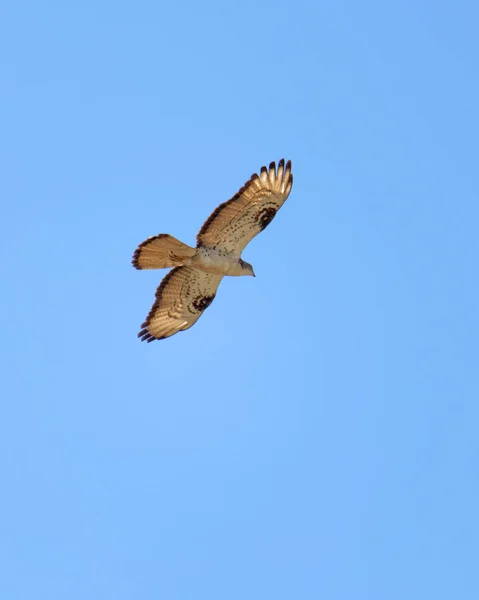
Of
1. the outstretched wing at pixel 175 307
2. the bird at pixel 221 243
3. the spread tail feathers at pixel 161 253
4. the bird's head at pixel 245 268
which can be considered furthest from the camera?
the outstretched wing at pixel 175 307

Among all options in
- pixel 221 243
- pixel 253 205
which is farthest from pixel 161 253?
pixel 253 205

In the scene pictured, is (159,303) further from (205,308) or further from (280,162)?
(280,162)

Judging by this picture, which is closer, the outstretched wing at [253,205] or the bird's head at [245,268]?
the outstretched wing at [253,205]

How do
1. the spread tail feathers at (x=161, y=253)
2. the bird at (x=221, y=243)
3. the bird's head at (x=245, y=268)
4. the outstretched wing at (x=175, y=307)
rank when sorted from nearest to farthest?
the spread tail feathers at (x=161, y=253) → the bird at (x=221, y=243) → the bird's head at (x=245, y=268) → the outstretched wing at (x=175, y=307)

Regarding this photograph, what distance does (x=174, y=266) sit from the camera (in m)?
15.7

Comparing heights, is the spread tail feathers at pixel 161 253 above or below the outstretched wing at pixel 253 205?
below

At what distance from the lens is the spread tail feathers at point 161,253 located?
48.6ft

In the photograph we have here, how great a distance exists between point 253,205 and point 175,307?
7.01 ft

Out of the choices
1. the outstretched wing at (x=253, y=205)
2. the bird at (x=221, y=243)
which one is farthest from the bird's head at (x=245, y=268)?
the outstretched wing at (x=253, y=205)

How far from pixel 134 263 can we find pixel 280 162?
2.38 metres

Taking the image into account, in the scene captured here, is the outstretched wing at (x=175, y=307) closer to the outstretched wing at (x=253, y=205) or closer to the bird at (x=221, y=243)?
the bird at (x=221, y=243)

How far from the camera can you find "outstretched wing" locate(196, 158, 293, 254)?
15.1 metres

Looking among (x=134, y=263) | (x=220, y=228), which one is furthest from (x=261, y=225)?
(x=134, y=263)

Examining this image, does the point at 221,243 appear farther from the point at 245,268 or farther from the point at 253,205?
the point at 253,205
